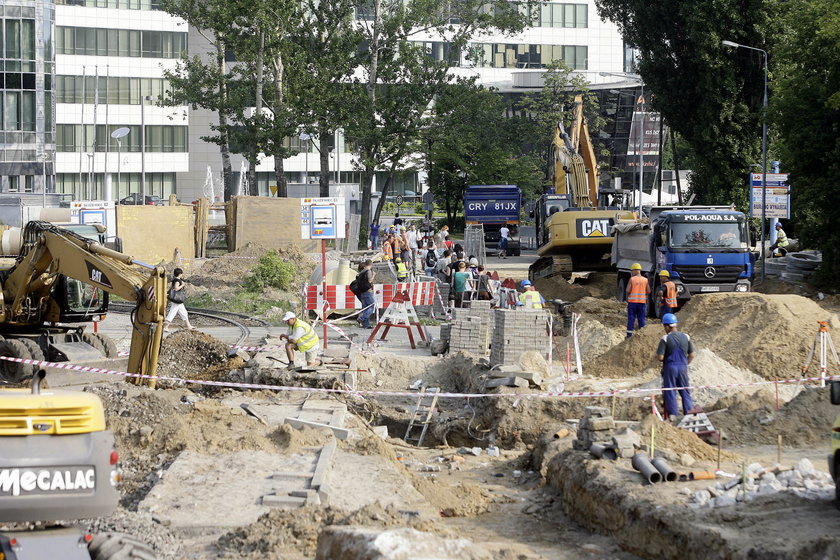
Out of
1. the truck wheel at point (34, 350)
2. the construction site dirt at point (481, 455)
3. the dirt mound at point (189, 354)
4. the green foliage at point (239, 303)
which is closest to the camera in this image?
the construction site dirt at point (481, 455)

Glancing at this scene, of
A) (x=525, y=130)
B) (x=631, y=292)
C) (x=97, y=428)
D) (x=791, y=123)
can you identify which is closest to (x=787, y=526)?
(x=97, y=428)

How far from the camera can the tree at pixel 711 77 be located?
45125mm

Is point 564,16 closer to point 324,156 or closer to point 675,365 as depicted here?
point 324,156

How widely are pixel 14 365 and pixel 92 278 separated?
8.76 feet

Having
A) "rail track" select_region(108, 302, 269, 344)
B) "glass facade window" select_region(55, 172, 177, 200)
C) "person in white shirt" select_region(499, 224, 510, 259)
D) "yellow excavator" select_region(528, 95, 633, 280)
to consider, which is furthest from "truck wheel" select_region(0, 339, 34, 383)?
"glass facade window" select_region(55, 172, 177, 200)

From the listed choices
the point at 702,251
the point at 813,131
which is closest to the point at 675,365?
the point at 702,251

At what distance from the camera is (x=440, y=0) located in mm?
51188

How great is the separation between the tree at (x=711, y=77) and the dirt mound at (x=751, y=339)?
2486 centimetres

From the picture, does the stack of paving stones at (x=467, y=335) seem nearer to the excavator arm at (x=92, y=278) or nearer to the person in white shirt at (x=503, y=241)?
the excavator arm at (x=92, y=278)

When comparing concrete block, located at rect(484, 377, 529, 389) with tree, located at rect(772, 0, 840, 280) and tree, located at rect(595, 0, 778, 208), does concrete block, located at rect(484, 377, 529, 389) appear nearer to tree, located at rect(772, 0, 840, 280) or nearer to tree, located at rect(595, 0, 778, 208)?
tree, located at rect(772, 0, 840, 280)

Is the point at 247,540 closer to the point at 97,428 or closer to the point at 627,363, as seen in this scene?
the point at 97,428

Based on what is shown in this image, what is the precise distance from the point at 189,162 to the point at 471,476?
7147 centimetres

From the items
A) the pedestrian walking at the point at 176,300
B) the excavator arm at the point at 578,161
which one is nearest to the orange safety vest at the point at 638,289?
the pedestrian walking at the point at 176,300

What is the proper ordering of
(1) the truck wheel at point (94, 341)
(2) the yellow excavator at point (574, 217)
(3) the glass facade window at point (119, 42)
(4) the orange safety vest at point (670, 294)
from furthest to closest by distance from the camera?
1. (3) the glass facade window at point (119, 42)
2. (2) the yellow excavator at point (574, 217)
3. (4) the orange safety vest at point (670, 294)
4. (1) the truck wheel at point (94, 341)
